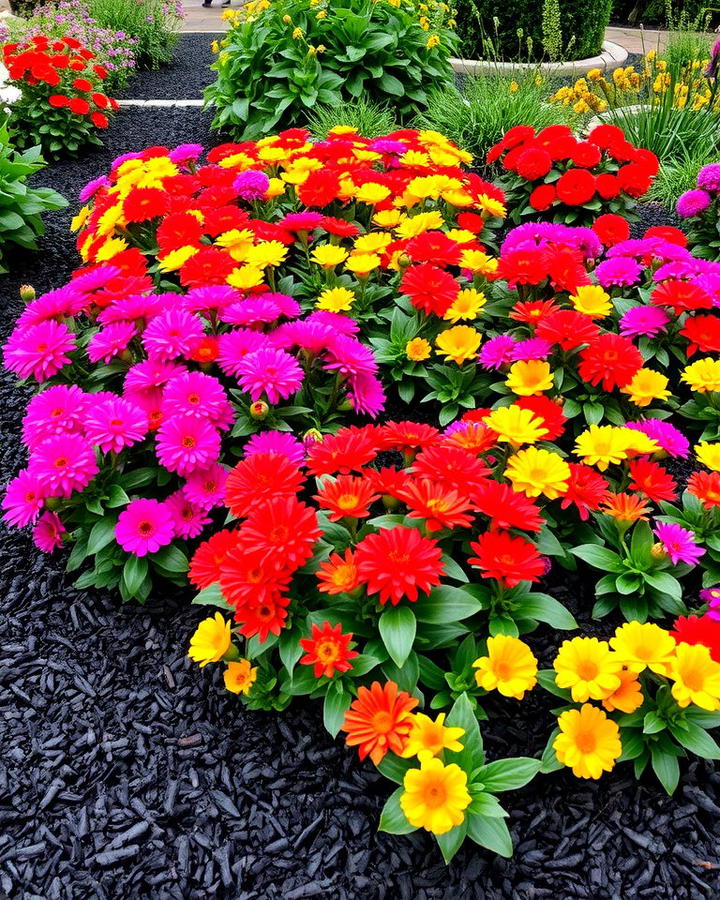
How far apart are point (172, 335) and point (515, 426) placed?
1123mm

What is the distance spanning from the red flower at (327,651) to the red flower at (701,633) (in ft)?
2.59

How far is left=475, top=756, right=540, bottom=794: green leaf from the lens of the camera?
145 cm

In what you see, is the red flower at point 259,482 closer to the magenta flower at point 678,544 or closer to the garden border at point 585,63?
the magenta flower at point 678,544

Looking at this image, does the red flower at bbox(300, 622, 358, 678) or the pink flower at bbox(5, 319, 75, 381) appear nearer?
the red flower at bbox(300, 622, 358, 678)

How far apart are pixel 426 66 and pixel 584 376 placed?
4727mm

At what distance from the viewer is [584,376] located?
7.64 ft

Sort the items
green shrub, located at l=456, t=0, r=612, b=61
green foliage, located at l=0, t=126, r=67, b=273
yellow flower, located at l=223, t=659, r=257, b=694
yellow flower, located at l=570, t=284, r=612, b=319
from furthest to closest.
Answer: green shrub, located at l=456, t=0, r=612, b=61 < green foliage, located at l=0, t=126, r=67, b=273 < yellow flower, located at l=570, t=284, r=612, b=319 < yellow flower, located at l=223, t=659, r=257, b=694

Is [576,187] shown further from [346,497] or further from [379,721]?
[379,721]

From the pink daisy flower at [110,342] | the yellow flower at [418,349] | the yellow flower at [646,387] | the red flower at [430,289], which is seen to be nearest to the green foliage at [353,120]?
the red flower at [430,289]

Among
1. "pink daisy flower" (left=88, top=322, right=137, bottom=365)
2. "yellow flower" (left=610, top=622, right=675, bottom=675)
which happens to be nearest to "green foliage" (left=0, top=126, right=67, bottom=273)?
"pink daisy flower" (left=88, top=322, right=137, bottom=365)

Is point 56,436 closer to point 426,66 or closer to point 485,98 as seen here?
point 485,98

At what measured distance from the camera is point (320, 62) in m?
5.61

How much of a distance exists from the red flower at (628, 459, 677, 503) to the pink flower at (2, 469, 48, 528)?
178 cm

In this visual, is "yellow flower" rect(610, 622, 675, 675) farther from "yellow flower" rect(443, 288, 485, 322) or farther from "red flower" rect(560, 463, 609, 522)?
"yellow flower" rect(443, 288, 485, 322)
